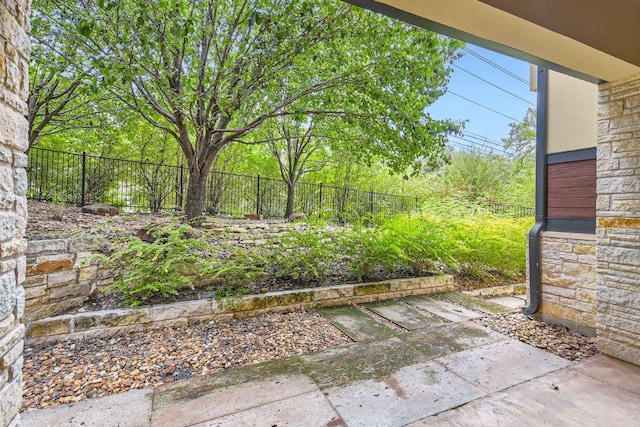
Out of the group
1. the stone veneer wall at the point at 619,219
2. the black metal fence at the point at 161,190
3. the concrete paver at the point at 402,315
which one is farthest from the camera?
the black metal fence at the point at 161,190

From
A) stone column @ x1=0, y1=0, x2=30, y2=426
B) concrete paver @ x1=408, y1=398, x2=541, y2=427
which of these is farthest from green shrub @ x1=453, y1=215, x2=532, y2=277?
stone column @ x1=0, y1=0, x2=30, y2=426

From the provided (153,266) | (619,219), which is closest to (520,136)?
(619,219)

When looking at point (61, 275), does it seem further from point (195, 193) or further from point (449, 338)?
point (449, 338)

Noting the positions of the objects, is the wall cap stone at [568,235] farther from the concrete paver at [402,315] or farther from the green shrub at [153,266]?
the green shrub at [153,266]

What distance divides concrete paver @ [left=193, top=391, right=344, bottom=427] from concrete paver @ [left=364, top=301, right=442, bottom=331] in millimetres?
1399

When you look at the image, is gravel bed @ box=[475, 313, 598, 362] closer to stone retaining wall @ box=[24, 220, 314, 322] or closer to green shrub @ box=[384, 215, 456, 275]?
green shrub @ box=[384, 215, 456, 275]

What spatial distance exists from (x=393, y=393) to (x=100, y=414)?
161 centimetres

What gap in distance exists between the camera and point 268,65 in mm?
2939

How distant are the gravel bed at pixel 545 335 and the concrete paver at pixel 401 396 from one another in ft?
3.69

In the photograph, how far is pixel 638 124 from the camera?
7.14 ft

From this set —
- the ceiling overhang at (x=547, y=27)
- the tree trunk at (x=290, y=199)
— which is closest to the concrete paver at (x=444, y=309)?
the ceiling overhang at (x=547, y=27)

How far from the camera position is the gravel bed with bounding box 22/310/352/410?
1.75 metres

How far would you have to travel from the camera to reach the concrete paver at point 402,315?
283cm

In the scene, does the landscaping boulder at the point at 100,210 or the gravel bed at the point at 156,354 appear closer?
the gravel bed at the point at 156,354
